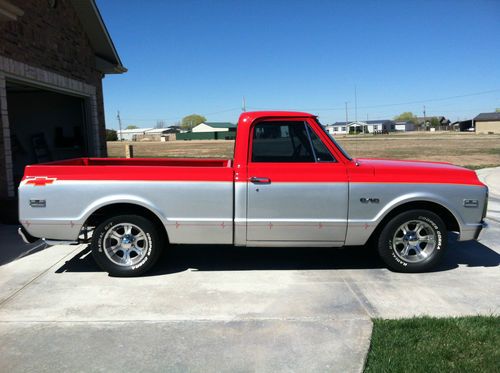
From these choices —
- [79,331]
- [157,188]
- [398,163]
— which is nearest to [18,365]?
[79,331]

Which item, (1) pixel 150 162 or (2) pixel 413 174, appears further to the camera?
(1) pixel 150 162

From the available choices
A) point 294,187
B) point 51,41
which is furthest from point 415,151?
point 294,187

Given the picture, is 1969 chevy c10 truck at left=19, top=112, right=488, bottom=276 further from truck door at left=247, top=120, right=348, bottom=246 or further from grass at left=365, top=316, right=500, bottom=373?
grass at left=365, top=316, right=500, bottom=373

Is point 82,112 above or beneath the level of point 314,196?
above

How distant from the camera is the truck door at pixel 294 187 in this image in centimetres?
500

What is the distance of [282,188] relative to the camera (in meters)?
5.00

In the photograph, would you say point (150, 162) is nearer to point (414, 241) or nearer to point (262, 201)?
point (262, 201)

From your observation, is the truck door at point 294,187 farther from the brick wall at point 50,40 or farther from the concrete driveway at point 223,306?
the brick wall at point 50,40

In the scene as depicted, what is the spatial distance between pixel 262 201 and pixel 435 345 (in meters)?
2.26

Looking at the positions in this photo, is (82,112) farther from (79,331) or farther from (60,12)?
(79,331)

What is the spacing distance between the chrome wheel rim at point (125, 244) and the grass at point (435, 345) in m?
A: 2.72

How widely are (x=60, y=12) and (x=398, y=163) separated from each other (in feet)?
30.5

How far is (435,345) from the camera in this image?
3504 millimetres

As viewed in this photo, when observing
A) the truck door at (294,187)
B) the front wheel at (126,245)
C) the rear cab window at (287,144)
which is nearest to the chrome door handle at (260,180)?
the truck door at (294,187)
